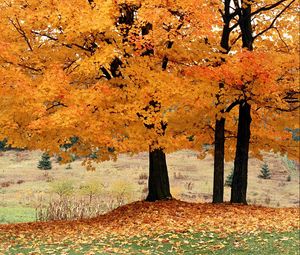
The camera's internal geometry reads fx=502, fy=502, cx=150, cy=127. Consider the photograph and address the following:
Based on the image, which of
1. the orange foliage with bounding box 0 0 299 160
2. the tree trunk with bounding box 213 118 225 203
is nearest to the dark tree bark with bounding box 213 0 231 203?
the tree trunk with bounding box 213 118 225 203

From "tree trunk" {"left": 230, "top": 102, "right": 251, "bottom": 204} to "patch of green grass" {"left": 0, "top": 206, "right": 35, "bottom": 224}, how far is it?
36.2ft

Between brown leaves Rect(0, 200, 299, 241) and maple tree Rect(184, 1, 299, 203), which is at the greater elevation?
maple tree Rect(184, 1, 299, 203)

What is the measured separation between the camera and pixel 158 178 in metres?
18.5

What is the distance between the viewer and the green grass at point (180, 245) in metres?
11.0

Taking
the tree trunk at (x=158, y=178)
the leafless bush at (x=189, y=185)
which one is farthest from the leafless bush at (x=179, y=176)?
the tree trunk at (x=158, y=178)

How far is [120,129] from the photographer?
14875 mm

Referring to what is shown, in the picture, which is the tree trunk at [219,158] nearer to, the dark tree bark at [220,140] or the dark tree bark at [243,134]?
the dark tree bark at [220,140]

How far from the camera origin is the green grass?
432 inches

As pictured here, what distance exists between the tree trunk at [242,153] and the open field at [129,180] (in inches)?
277

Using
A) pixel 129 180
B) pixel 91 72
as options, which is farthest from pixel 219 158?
pixel 129 180

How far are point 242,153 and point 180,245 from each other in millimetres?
8893

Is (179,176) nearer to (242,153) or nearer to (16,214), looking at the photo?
(16,214)

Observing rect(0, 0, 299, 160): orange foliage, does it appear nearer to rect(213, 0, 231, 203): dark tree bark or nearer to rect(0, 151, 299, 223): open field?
rect(213, 0, 231, 203): dark tree bark

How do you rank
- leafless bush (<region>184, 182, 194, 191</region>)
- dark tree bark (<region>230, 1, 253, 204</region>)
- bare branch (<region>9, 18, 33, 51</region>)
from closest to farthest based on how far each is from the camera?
bare branch (<region>9, 18, 33, 51</region>) → dark tree bark (<region>230, 1, 253, 204</region>) → leafless bush (<region>184, 182, 194, 191</region>)
